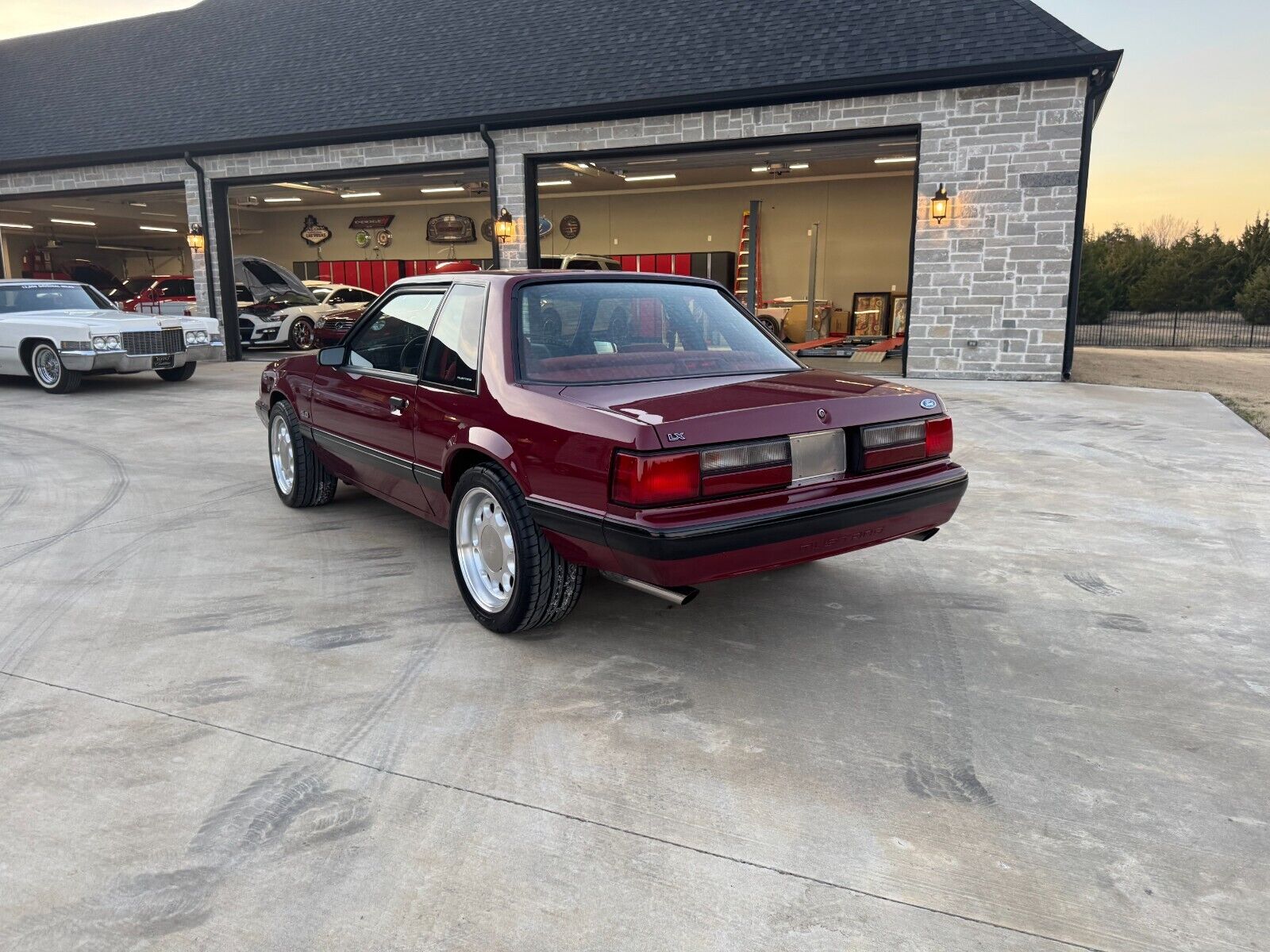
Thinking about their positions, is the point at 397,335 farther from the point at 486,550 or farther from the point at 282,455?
the point at 282,455

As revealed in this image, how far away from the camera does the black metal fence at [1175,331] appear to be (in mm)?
21963

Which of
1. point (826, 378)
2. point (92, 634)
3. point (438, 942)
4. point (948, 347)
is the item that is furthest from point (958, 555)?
point (948, 347)

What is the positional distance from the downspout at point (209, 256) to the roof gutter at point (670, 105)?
40cm

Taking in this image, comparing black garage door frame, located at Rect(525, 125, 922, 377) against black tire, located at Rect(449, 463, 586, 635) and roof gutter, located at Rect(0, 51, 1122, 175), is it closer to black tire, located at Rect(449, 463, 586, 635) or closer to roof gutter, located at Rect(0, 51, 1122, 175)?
roof gutter, located at Rect(0, 51, 1122, 175)

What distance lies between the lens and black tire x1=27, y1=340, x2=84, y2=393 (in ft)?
38.6

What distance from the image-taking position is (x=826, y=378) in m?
3.72

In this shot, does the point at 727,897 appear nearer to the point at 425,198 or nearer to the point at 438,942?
the point at 438,942

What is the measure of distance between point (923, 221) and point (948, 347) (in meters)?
1.90

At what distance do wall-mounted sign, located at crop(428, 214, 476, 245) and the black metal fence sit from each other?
18.2 metres

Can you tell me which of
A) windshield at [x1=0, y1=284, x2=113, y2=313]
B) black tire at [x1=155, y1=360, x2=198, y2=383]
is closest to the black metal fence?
black tire at [x1=155, y1=360, x2=198, y2=383]

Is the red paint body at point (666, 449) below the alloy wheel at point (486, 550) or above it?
above

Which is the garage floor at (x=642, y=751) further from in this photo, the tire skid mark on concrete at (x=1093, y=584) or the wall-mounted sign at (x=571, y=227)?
the wall-mounted sign at (x=571, y=227)

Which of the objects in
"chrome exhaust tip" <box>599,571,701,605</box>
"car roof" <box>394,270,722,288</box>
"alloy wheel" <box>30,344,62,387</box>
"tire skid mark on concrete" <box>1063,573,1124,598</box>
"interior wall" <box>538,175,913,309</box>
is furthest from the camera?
"interior wall" <box>538,175,913,309</box>

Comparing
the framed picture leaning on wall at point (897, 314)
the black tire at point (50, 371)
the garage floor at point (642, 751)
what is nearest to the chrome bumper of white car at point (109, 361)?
the black tire at point (50, 371)
